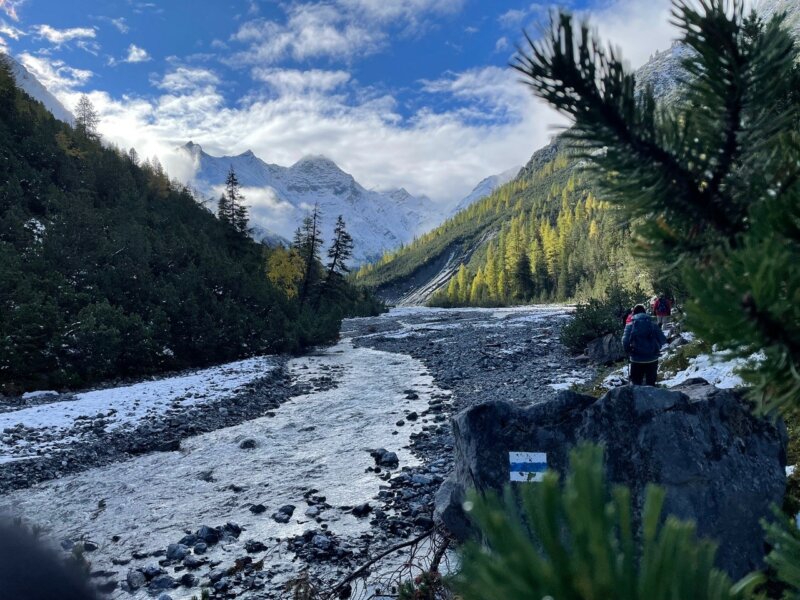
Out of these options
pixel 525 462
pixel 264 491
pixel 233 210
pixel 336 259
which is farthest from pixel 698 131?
pixel 233 210

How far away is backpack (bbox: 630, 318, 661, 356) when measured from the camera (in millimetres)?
9070

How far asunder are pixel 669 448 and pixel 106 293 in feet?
75.7

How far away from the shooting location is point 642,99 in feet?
4.10

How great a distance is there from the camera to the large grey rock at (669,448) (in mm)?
4473

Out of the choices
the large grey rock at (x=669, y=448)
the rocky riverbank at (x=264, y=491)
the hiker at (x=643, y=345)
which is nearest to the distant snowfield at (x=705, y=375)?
the hiker at (x=643, y=345)

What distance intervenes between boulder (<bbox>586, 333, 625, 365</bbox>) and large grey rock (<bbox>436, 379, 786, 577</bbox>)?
13062 millimetres

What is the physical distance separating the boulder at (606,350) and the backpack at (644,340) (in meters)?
8.68

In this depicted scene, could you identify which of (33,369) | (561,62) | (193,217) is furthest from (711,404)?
(193,217)

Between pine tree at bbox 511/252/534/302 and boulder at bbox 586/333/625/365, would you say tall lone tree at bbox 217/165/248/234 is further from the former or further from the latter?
pine tree at bbox 511/252/534/302

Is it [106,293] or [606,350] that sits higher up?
[106,293]

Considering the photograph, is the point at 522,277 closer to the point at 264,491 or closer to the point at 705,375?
the point at 705,375

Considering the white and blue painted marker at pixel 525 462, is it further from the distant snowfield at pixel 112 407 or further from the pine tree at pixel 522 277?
the pine tree at pixel 522 277

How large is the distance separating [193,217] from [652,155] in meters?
48.4

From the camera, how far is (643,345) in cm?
914
